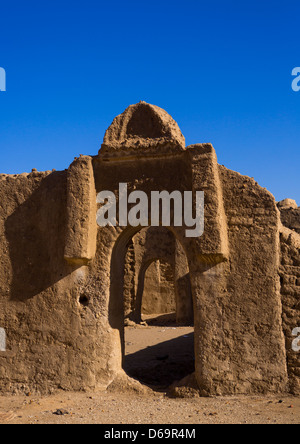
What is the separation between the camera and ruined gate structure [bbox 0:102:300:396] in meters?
5.48

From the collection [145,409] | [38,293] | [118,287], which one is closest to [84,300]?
[118,287]

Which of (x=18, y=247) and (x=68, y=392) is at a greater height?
(x=18, y=247)

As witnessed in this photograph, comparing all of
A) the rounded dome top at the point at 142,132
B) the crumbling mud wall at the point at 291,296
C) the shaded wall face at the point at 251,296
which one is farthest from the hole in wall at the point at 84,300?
the crumbling mud wall at the point at 291,296

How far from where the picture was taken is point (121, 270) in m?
6.83

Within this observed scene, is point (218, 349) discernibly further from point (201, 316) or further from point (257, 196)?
point (257, 196)

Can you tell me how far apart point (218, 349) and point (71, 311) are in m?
2.11

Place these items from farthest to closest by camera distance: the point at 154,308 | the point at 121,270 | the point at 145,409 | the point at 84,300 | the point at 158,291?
the point at 158,291
the point at 154,308
the point at 121,270
the point at 84,300
the point at 145,409

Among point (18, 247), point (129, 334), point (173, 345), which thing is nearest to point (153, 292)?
point (129, 334)

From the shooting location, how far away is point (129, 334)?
36.5 feet

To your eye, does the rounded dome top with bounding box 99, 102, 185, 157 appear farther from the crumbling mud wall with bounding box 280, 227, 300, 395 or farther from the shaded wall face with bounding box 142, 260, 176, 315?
the shaded wall face with bounding box 142, 260, 176, 315

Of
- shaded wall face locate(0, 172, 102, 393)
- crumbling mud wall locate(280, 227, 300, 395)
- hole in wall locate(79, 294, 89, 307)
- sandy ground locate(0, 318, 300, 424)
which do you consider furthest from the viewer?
hole in wall locate(79, 294, 89, 307)

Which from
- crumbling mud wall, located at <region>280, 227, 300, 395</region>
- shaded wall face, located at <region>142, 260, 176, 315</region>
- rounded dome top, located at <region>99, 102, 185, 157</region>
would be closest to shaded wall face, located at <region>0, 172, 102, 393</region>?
rounded dome top, located at <region>99, 102, 185, 157</region>

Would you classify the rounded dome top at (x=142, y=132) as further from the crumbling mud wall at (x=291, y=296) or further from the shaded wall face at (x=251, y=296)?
the crumbling mud wall at (x=291, y=296)

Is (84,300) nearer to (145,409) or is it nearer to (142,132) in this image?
(145,409)
